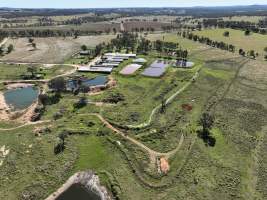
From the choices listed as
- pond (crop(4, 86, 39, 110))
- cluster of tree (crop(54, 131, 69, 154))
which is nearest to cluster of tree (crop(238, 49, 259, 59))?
pond (crop(4, 86, 39, 110))

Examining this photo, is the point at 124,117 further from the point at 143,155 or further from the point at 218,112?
the point at 218,112

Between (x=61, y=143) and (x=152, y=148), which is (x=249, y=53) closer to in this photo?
(x=152, y=148)

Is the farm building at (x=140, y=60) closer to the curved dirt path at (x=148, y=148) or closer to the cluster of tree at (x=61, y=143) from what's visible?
the curved dirt path at (x=148, y=148)

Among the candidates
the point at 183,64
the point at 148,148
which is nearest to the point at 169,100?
the point at 148,148

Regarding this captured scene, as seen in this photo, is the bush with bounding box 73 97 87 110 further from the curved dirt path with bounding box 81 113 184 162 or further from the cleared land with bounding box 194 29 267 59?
the cleared land with bounding box 194 29 267 59

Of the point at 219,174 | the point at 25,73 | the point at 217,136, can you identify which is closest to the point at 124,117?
the point at 217,136

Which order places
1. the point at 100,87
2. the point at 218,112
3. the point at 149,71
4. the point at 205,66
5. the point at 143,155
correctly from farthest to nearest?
the point at 205,66
the point at 149,71
the point at 100,87
the point at 218,112
the point at 143,155
